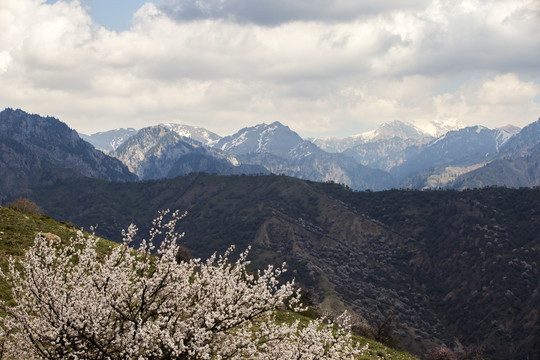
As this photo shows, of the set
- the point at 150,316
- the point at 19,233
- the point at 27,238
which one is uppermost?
the point at 19,233

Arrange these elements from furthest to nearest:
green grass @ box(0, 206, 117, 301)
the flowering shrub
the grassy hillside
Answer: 1. the grassy hillside
2. green grass @ box(0, 206, 117, 301)
3. the flowering shrub

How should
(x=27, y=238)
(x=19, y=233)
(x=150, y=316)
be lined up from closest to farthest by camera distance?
(x=150, y=316)
(x=27, y=238)
(x=19, y=233)

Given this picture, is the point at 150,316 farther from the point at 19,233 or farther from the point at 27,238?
the point at 19,233

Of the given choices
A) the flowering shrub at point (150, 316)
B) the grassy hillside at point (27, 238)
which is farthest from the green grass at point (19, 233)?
the flowering shrub at point (150, 316)

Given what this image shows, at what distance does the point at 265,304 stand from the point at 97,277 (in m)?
7.61

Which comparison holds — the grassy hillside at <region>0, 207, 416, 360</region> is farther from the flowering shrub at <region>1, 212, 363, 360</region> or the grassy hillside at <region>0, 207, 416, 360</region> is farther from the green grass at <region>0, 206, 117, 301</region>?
the flowering shrub at <region>1, 212, 363, 360</region>

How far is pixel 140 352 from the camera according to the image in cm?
1736

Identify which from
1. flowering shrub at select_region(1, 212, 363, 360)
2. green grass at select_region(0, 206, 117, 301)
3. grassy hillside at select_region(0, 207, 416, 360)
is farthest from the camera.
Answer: grassy hillside at select_region(0, 207, 416, 360)

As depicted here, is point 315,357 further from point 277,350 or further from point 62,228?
point 62,228

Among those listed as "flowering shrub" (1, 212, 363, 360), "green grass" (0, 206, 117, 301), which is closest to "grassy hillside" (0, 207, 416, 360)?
"green grass" (0, 206, 117, 301)

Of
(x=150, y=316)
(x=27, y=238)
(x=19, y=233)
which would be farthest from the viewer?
(x=19, y=233)

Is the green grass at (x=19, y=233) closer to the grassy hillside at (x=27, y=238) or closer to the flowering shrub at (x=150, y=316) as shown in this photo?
the grassy hillside at (x=27, y=238)

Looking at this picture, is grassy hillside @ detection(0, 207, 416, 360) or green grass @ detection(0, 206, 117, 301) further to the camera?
grassy hillside @ detection(0, 207, 416, 360)

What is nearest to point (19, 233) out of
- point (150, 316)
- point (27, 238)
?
point (27, 238)
